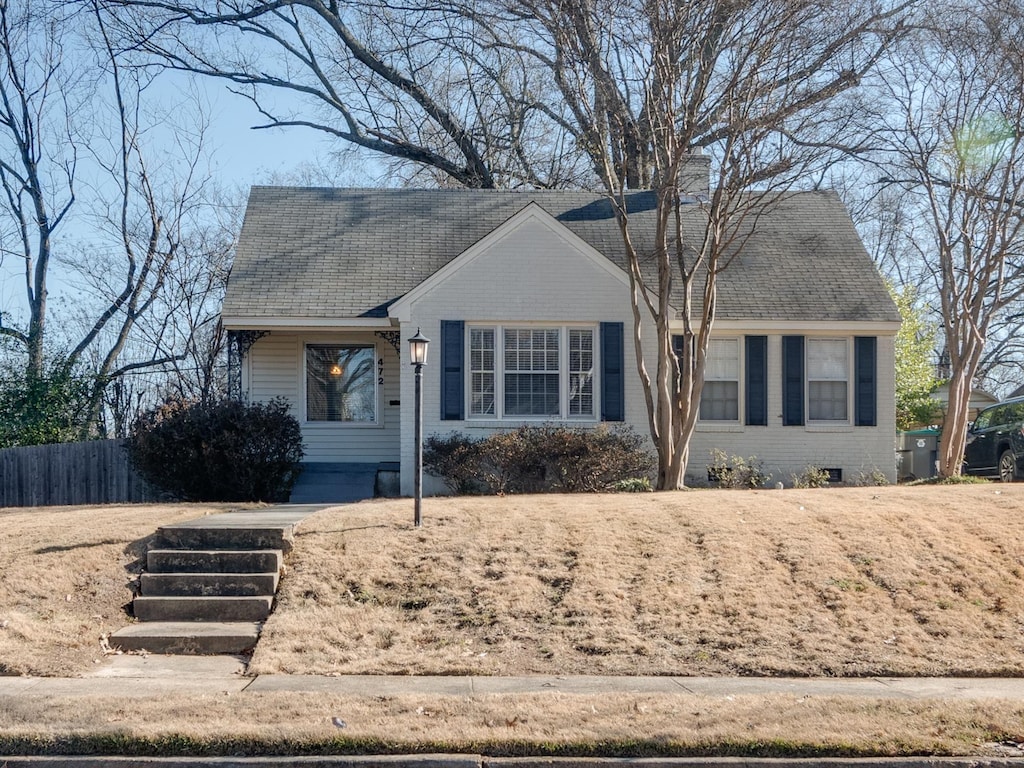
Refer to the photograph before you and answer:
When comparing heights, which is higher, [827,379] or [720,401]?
[827,379]

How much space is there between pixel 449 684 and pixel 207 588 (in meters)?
3.43

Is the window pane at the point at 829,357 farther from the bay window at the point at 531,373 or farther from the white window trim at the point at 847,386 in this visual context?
the bay window at the point at 531,373

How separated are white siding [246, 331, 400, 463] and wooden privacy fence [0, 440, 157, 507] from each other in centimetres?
283

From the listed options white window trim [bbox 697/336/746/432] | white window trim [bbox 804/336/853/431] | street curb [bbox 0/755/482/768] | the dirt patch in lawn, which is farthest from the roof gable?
street curb [bbox 0/755/482/768]

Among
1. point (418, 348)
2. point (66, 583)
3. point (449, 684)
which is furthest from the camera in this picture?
point (418, 348)

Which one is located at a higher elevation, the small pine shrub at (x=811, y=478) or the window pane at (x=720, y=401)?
the window pane at (x=720, y=401)

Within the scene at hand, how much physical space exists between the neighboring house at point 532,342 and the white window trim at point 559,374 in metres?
0.03

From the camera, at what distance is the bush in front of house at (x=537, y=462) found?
54.5 feet

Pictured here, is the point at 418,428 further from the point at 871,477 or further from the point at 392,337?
the point at 871,477

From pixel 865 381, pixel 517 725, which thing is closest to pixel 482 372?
pixel 865 381

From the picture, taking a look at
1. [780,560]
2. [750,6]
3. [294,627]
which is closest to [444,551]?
[294,627]

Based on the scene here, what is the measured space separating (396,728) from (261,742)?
879 mm

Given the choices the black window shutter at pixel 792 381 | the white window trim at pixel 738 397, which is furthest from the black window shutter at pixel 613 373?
the black window shutter at pixel 792 381

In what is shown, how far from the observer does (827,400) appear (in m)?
18.9
